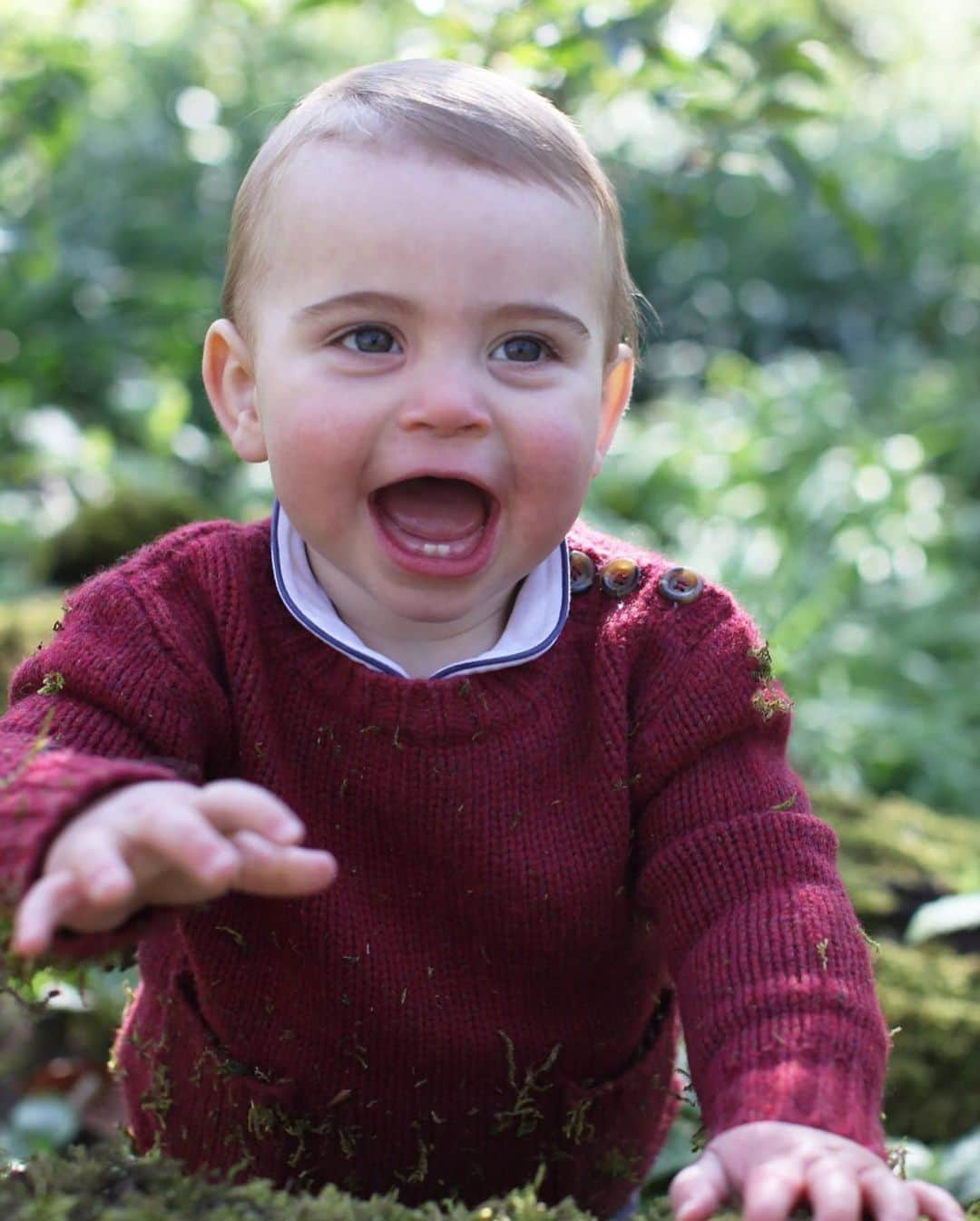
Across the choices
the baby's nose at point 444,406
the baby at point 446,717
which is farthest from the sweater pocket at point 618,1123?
the baby's nose at point 444,406

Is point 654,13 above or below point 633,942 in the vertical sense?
above

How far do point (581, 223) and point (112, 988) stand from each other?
6.22ft

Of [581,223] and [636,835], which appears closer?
[581,223]

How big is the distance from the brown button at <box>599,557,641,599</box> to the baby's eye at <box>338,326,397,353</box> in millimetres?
463

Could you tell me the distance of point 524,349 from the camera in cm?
183

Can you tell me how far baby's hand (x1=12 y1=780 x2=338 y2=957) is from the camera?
4.11 ft

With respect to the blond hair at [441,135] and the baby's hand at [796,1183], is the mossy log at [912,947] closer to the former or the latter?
the baby's hand at [796,1183]

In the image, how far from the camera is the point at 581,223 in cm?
184

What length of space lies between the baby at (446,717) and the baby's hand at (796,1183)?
0.33ft

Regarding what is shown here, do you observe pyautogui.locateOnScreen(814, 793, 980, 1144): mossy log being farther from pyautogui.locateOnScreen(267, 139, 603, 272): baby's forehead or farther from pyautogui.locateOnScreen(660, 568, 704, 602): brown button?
pyautogui.locateOnScreen(267, 139, 603, 272): baby's forehead

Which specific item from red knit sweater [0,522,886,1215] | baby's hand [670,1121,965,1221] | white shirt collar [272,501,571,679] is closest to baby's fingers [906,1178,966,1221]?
baby's hand [670,1121,965,1221]

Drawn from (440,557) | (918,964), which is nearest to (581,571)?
(440,557)

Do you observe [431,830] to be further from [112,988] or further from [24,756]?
[112,988]

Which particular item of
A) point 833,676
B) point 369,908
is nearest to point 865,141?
point 833,676
